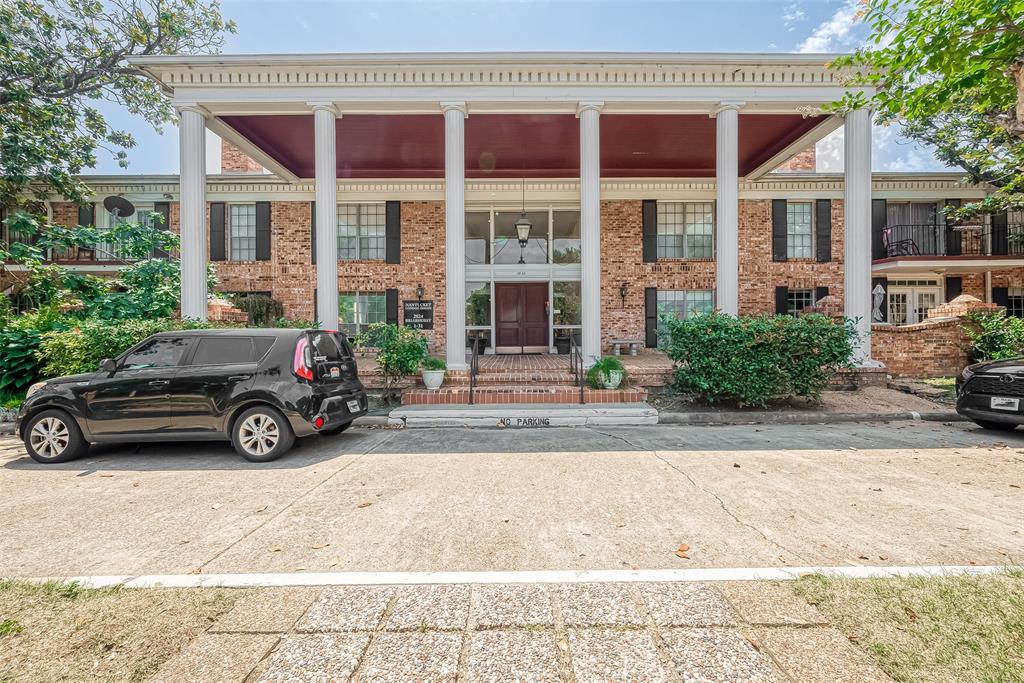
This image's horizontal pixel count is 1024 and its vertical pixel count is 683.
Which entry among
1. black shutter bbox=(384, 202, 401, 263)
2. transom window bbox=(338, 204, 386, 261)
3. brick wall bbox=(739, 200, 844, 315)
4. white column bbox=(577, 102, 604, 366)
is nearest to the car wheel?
white column bbox=(577, 102, 604, 366)

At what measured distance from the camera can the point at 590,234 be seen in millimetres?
9406

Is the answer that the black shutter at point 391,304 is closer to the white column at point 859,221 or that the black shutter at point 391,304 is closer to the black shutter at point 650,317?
the black shutter at point 650,317

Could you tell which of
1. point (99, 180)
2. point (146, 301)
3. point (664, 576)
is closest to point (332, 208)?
point (146, 301)

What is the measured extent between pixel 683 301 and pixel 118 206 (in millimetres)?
17833

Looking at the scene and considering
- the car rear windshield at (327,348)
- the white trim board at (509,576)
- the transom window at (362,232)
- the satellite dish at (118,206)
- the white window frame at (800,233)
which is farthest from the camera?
the satellite dish at (118,206)

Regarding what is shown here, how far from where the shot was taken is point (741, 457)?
542 centimetres

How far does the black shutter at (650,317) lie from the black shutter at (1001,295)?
1087cm

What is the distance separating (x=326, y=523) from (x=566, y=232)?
11.5 metres

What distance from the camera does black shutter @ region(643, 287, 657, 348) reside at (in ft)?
45.5

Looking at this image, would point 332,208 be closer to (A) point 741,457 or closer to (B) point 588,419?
(B) point 588,419

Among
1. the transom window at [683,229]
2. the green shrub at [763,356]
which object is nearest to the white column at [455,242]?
the green shrub at [763,356]

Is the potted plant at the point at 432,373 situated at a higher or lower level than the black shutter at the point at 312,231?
lower

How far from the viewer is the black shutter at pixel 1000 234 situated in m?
14.6

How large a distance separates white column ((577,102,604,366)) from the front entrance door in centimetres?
402
